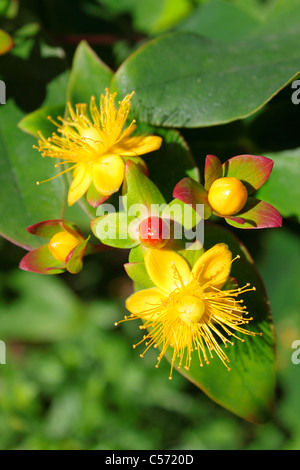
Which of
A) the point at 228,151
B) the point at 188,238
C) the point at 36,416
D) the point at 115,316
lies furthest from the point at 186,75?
A: the point at 36,416

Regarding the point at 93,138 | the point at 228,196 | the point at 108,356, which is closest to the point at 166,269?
the point at 228,196

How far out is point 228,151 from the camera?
3.69 feet

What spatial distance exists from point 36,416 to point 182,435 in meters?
0.53

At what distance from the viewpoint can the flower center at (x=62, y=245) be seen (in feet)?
2.59

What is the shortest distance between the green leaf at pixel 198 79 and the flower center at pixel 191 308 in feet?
1.06

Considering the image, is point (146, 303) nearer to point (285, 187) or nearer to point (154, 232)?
point (154, 232)

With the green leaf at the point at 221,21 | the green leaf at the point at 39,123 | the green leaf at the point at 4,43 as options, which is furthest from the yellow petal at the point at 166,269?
the green leaf at the point at 221,21

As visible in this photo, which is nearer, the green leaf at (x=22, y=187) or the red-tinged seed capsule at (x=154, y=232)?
the red-tinged seed capsule at (x=154, y=232)

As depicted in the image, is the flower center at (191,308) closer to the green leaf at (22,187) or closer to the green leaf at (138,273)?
the green leaf at (138,273)

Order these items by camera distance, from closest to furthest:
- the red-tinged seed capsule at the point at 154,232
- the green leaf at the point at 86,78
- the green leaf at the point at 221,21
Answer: the red-tinged seed capsule at the point at 154,232 → the green leaf at the point at 86,78 → the green leaf at the point at 221,21

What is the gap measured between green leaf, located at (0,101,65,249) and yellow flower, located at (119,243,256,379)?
0.23 m

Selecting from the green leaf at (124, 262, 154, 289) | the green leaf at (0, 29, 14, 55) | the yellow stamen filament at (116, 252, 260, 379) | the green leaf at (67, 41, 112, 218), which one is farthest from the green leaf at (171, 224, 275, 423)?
the green leaf at (0, 29, 14, 55)

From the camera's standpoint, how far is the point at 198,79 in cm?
95

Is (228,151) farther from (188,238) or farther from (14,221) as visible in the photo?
(14,221)
